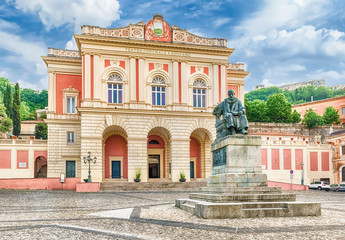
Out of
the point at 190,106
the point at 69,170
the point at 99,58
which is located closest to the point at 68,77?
the point at 99,58

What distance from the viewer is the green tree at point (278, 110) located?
201 feet

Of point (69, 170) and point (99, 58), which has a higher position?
point (99, 58)

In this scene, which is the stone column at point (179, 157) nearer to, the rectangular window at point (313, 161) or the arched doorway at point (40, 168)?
the arched doorway at point (40, 168)

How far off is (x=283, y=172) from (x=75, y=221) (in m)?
31.2

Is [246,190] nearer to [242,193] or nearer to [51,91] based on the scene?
[242,193]

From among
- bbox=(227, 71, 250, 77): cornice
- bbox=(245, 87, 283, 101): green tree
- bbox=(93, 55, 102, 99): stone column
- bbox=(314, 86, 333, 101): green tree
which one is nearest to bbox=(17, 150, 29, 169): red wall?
bbox=(93, 55, 102, 99): stone column

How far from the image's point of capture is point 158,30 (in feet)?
117

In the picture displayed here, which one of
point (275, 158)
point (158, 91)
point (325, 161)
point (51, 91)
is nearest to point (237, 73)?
point (275, 158)

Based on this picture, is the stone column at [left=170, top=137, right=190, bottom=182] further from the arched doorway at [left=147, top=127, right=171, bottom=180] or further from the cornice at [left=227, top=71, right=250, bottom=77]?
the cornice at [left=227, top=71, right=250, bottom=77]

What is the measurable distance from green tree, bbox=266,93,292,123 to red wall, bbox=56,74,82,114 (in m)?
35.4

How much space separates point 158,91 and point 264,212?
25.6 meters

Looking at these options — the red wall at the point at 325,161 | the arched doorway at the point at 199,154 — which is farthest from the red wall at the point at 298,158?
the arched doorway at the point at 199,154

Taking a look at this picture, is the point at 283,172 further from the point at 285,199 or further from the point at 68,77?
the point at 285,199

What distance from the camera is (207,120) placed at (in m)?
35.3
